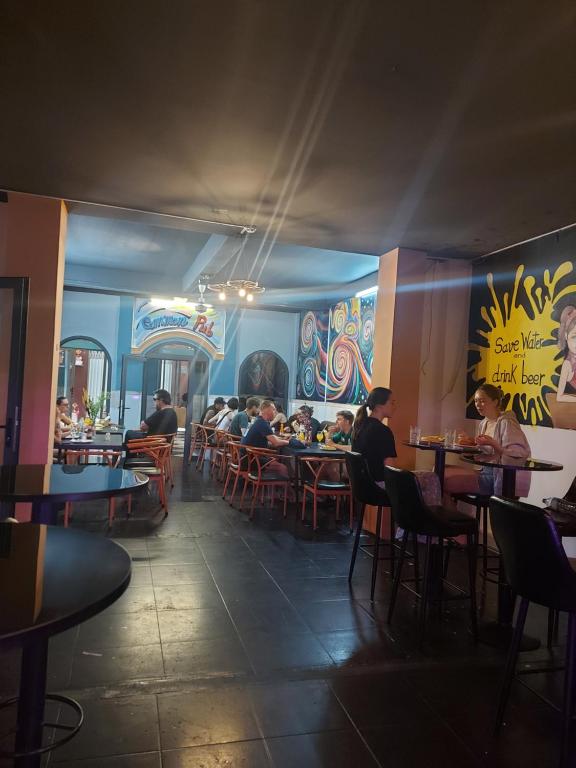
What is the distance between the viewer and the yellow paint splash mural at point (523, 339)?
4590 millimetres

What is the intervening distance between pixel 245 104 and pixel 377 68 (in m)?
0.75

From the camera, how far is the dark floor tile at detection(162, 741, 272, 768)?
6.23 ft

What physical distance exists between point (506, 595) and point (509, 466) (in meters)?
0.88

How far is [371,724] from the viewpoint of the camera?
218cm

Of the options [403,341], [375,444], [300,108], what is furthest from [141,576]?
[403,341]

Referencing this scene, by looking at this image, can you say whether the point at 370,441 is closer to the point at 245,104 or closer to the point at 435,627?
the point at 435,627

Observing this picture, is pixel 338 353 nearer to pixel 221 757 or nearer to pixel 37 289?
pixel 37 289

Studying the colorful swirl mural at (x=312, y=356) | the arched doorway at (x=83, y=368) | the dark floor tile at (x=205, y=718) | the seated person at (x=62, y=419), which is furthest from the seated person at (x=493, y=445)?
the arched doorway at (x=83, y=368)

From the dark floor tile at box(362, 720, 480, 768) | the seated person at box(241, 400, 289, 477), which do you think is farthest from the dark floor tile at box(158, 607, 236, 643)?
the seated person at box(241, 400, 289, 477)

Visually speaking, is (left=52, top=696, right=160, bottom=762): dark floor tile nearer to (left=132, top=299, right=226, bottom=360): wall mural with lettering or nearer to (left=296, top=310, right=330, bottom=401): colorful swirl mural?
(left=296, top=310, right=330, bottom=401): colorful swirl mural

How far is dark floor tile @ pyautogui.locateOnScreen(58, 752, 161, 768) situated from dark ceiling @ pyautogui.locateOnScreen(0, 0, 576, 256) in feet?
9.42

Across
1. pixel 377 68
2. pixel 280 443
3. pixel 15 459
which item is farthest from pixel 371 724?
pixel 280 443

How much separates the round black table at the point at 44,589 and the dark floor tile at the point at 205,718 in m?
0.70

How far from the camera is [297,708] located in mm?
2266
